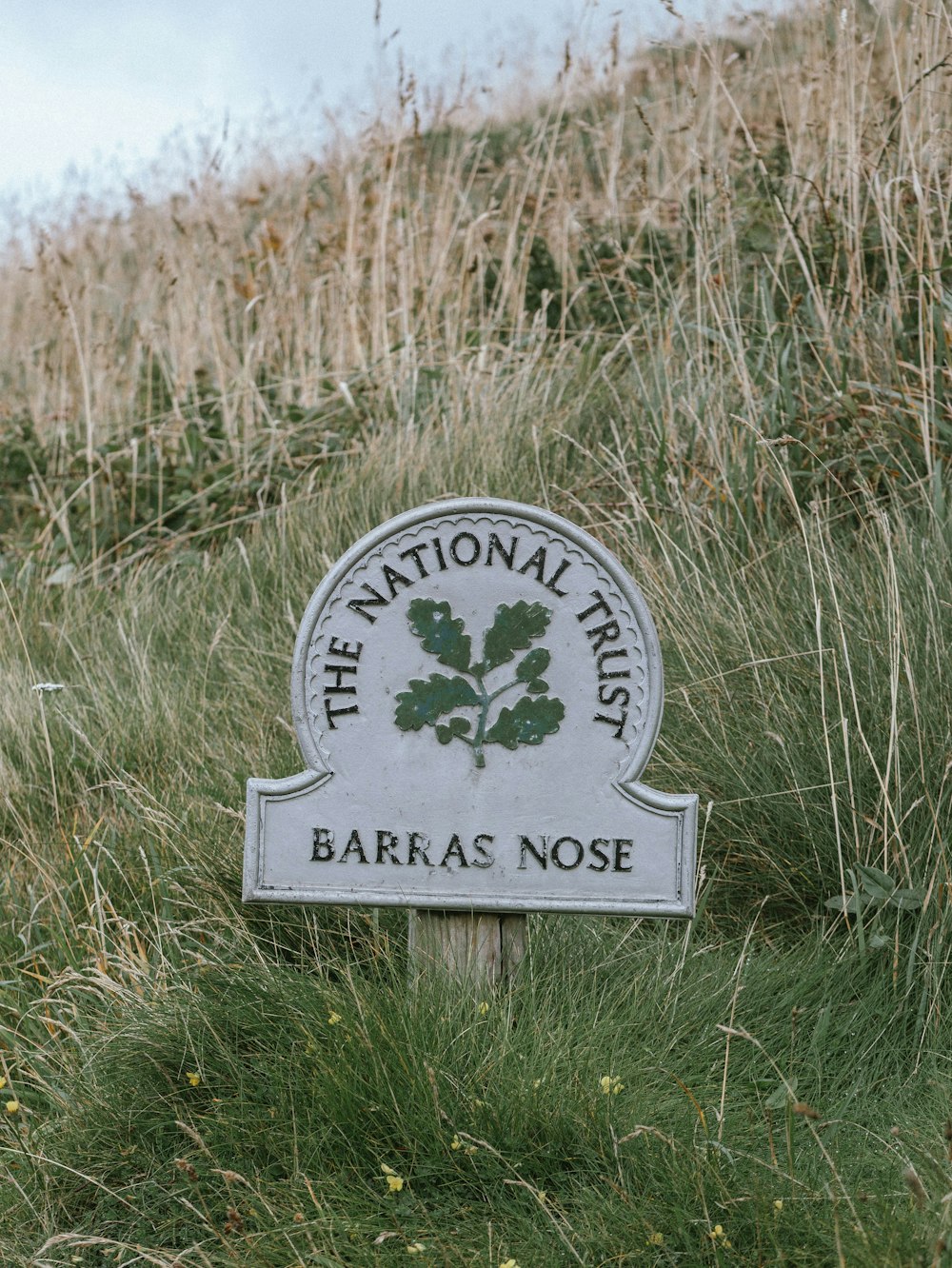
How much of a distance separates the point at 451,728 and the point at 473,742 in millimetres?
40

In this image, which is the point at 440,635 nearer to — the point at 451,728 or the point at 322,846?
the point at 451,728

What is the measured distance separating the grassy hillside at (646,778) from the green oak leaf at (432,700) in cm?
40

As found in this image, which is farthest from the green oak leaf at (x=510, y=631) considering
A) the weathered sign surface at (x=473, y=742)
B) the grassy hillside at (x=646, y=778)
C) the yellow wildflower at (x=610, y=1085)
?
the yellow wildflower at (x=610, y=1085)

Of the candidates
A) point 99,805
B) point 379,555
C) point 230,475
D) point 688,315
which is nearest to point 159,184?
point 230,475

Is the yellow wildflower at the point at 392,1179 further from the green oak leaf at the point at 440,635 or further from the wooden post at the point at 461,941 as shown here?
the green oak leaf at the point at 440,635

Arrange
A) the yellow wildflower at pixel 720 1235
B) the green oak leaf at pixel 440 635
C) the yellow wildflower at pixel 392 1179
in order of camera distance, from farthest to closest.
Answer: the green oak leaf at pixel 440 635 → the yellow wildflower at pixel 392 1179 → the yellow wildflower at pixel 720 1235

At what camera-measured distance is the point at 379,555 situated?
2.01 meters

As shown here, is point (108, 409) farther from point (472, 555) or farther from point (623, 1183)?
point (623, 1183)

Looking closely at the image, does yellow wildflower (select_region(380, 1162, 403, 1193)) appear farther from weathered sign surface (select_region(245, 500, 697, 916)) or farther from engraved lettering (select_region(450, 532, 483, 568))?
engraved lettering (select_region(450, 532, 483, 568))

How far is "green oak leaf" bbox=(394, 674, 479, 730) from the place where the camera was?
1981mm

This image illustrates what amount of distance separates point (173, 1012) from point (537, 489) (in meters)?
2.16

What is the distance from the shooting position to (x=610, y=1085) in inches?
68.9

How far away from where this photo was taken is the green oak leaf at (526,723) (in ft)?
6.50

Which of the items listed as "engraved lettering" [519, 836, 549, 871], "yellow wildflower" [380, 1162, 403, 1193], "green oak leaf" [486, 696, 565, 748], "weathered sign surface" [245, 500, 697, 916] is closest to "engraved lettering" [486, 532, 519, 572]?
"weathered sign surface" [245, 500, 697, 916]
